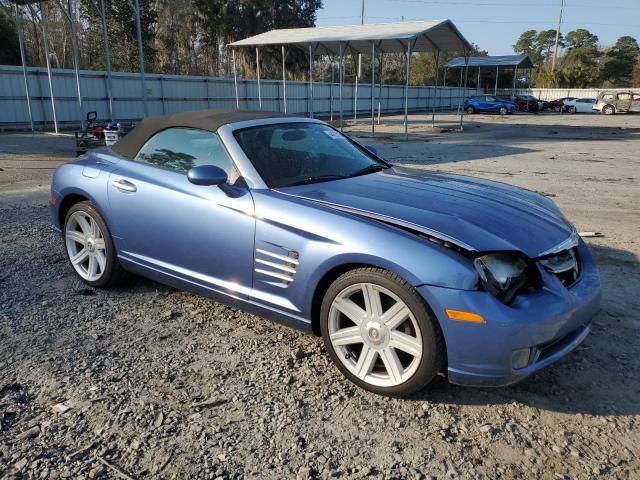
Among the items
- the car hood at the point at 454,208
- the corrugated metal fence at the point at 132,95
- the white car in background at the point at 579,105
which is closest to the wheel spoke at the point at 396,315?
the car hood at the point at 454,208

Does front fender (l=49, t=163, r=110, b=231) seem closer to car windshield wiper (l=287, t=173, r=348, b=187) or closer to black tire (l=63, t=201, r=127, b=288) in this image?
black tire (l=63, t=201, r=127, b=288)

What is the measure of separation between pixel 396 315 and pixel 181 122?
227 cm

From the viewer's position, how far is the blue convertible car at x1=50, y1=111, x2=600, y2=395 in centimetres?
259

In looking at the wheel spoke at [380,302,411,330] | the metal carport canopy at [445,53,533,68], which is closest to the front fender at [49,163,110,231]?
the wheel spoke at [380,302,411,330]

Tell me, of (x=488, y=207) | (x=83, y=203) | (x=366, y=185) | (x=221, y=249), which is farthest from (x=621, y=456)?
(x=83, y=203)

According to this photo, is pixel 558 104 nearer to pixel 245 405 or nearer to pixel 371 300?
pixel 371 300

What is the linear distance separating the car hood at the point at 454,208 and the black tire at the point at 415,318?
0.31 m

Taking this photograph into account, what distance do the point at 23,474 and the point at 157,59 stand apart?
158 ft

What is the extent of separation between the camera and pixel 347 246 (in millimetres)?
2793

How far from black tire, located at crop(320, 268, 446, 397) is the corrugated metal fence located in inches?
878

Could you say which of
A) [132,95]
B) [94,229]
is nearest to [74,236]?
[94,229]

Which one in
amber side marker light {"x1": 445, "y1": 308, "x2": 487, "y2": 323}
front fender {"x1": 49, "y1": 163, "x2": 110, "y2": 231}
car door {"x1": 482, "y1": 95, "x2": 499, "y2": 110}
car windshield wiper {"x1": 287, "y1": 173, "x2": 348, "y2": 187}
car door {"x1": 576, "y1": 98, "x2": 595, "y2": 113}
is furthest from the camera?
car door {"x1": 576, "y1": 98, "x2": 595, "y2": 113}

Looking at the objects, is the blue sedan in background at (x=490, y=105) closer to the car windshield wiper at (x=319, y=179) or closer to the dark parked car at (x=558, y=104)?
the dark parked car at (x=558, y=104)

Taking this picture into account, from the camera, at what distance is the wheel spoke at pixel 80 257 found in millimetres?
4379
